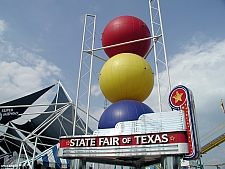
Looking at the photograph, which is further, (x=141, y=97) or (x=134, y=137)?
(x=141, y=97)

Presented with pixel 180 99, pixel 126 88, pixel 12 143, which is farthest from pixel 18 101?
pixel 180 99

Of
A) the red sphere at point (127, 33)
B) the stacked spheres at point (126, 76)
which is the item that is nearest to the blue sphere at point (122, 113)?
the stacked spheres at point (126, 76)

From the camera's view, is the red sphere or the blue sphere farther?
the red sphere

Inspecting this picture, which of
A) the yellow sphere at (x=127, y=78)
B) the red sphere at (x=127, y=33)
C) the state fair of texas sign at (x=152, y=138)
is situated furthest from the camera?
the red sphere at (x=127, y=33)

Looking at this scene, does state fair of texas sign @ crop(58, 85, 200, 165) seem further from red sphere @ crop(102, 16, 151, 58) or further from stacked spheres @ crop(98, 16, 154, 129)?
red sphere @ crop(102, 16, 151, 58)

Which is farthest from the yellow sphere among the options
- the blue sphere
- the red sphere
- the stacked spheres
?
the red sphere

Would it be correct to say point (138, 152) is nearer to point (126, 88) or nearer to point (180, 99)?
point (180, 99)

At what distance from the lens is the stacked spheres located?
481 inches

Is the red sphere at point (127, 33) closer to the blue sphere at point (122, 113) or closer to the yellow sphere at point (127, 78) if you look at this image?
the yellow sphere at point (127, 78)

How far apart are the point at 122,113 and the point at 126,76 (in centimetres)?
243

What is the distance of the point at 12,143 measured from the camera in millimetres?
26734

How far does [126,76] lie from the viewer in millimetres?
13203

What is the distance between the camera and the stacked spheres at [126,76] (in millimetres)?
12211

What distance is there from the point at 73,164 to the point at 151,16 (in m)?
11.9
